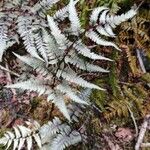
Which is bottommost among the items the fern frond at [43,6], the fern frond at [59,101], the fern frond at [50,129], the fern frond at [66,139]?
the fern frond at [66,139]

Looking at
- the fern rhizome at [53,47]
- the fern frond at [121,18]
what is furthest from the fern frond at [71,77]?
the fern frond at [121,18]

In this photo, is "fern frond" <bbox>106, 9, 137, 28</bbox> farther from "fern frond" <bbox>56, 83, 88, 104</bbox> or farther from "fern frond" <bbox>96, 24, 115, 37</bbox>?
"fern frond" <bbox>56, 83, 88, 104</bbox>

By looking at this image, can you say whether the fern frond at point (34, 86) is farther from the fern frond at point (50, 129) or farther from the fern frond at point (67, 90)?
the fern frond at point (50, 129)

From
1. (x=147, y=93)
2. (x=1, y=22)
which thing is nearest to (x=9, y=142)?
(x=1, y=22)

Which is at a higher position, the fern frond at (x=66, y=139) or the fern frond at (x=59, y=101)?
the fern frond at (x=59, y=101)

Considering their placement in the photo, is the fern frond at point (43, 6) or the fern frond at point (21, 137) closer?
the fern frond at point (21, 137)

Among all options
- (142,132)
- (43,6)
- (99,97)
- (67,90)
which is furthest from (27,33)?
(142,132)

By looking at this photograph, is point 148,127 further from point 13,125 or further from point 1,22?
point 1,22

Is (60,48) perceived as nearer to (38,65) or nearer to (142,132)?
(38,65)
